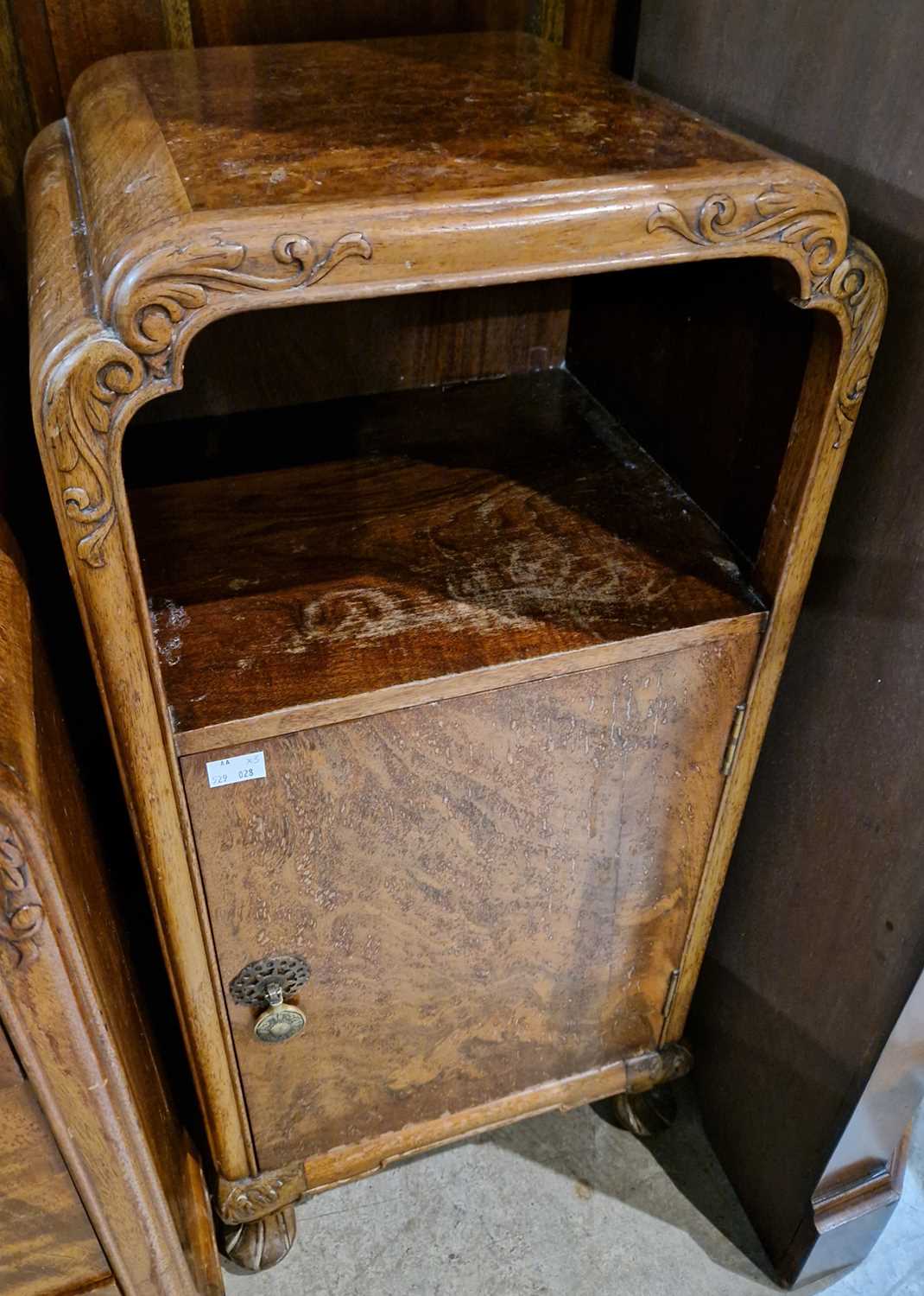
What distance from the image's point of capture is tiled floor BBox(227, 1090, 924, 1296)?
3.80 feet

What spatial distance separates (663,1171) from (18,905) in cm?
97

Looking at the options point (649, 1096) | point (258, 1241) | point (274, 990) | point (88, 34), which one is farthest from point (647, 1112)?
point (88, 34)

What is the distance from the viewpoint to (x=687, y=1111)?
4.34ft

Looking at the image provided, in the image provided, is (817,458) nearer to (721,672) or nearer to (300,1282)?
(721,672)

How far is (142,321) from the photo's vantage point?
0.56 meters

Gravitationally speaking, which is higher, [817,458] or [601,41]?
[601,41]

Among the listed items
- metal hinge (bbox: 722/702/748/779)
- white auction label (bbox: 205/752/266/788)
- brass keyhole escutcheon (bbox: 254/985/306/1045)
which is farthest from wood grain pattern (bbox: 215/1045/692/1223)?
white auction label (bbox: 205/752/266/788)

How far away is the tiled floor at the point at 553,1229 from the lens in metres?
1.16

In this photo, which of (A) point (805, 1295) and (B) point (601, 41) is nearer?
(B) point (601, 41)

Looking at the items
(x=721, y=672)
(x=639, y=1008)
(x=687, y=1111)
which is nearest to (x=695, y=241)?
(x=721, y=672)

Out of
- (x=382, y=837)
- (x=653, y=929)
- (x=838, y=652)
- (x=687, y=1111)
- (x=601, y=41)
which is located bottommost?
(x=687, y=1111)

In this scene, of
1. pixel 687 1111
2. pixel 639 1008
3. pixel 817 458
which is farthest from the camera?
pixel 687 1111

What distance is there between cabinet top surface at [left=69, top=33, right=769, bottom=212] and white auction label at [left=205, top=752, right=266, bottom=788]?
371mm

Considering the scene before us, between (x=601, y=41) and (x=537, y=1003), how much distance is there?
0.95m
